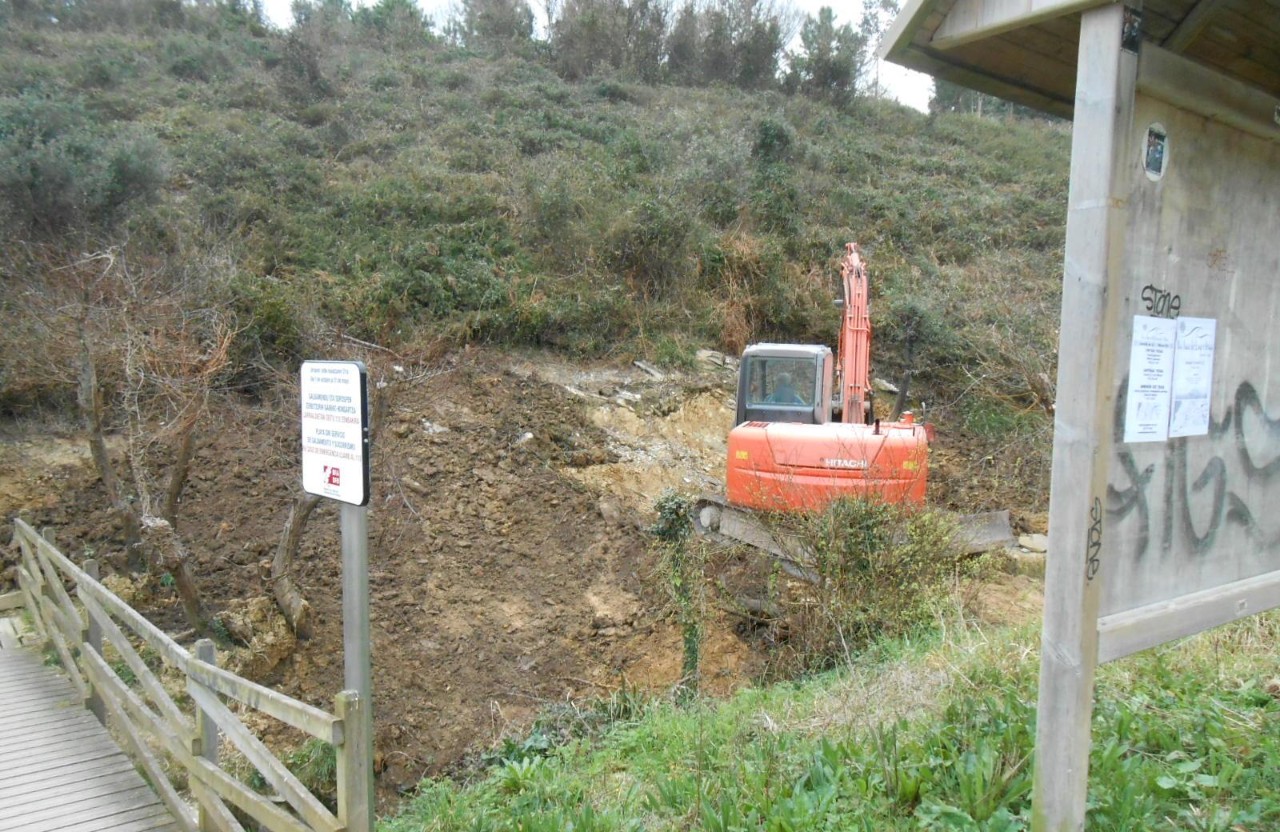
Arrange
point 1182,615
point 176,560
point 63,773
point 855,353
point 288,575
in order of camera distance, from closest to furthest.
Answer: point 1182,615 → point 63,773 → point 176,560 → point 288,575 → point 855,353

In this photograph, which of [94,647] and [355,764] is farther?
[94,647]

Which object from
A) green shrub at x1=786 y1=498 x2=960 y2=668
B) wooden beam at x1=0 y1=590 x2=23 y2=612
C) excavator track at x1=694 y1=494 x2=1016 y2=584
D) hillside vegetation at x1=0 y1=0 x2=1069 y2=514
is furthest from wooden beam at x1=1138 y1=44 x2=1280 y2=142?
wooden beam at x1=0 y1=590 x2=23 y2=612

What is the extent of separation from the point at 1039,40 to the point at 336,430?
9.46ft

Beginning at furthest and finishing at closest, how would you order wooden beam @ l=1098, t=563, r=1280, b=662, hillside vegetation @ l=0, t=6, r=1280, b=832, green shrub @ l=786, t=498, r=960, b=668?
green shrub @ l=786, t=498, r=960, b=668 → hillside vegetation @ l=0, t=6, r=1280, b=832 → wooden beam @ l=1098, t=563, r=1280, b=662

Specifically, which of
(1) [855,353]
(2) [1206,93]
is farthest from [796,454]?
(2) [1206,93]

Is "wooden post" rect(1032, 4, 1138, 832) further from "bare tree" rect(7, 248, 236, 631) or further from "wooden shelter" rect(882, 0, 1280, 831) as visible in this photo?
"bare tree" rect(7, 248, 236, 631)

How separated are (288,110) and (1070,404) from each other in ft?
78.9

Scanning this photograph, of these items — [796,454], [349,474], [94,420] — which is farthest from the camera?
[796,454]

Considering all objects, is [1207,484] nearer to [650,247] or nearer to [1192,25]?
[1192,25]

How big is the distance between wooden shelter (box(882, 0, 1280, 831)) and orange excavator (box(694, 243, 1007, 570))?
4.44 meters

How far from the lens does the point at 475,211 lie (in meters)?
17.8

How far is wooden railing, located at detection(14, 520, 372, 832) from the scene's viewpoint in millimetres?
3248

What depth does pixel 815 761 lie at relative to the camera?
Result: 11.8 feet

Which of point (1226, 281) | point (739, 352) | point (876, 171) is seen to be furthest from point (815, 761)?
point (876, 171)
